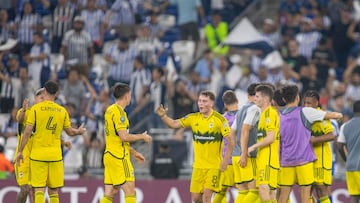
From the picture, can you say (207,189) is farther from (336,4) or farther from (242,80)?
(336,4)

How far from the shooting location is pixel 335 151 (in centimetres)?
2516

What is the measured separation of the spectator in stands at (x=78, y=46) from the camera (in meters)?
28.4

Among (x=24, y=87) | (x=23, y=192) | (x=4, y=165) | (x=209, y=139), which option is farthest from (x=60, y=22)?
(x=209, y=139)

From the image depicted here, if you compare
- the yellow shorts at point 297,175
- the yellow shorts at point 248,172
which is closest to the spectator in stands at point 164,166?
the yellow shorts at point 297,175

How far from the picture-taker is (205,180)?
65.4ft

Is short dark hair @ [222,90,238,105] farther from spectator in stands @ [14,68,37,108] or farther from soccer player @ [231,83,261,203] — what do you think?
spectator in stands @ [14,68,37,108]

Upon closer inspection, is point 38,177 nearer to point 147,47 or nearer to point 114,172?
point 114,172

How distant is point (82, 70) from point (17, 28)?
3050 millimetres

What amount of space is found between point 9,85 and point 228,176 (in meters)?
8.35

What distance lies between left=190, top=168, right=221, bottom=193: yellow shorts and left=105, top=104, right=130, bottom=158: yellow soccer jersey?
1.43m

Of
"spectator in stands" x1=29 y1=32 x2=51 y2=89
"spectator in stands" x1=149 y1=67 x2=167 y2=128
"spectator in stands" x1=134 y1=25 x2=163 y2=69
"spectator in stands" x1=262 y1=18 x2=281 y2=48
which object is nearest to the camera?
"spectator in stands" x1=149 y1=67 x2=167 y2=128

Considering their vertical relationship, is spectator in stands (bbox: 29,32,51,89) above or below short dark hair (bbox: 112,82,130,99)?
above

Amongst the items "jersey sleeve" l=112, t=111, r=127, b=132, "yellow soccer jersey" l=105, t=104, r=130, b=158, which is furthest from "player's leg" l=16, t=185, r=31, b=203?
"jersey sleeve" l=112, t=111, r=127, b=132

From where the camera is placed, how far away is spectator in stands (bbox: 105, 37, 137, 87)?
91.5 ft
